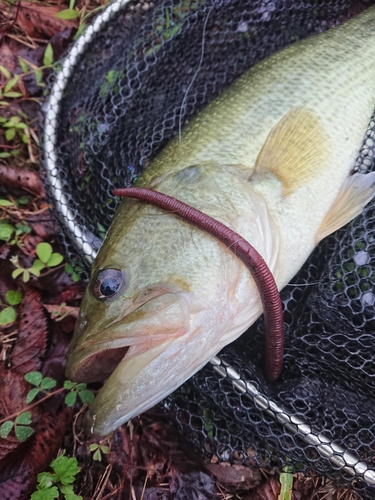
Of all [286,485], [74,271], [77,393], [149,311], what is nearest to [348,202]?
[149,311]

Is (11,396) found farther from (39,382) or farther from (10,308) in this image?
(10,308)

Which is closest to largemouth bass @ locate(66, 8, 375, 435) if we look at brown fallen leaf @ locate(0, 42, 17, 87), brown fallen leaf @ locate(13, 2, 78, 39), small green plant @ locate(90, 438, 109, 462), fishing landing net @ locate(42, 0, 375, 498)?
fishing landing net @ locate(42, 0, 375, 498)

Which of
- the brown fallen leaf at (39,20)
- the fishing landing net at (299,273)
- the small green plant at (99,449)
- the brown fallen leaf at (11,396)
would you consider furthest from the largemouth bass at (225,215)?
the brown fallen leaf at (39,20)

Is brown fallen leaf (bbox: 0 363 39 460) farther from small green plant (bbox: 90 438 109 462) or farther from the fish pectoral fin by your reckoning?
the fish pectoral fin

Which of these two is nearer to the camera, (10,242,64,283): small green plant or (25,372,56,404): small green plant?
(25,372,56,404): small green plant

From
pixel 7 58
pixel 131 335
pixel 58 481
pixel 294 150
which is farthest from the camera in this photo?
pixel 7 58

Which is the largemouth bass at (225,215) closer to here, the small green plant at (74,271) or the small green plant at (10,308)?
the small green plant at (74,271)
